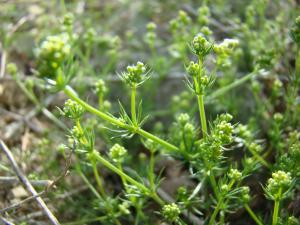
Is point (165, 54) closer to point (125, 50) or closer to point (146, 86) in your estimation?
point (125, 50)

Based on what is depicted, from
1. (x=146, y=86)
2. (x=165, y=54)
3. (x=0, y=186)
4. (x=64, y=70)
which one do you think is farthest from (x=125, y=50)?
(x=64, y=70)

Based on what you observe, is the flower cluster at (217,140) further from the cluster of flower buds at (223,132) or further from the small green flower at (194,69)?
→ the small green flower at (194,69)

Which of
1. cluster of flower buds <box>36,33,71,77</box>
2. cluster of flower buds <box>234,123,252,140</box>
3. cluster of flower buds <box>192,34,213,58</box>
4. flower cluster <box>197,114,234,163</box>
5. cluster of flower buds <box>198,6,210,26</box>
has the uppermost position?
cluster of flower buds <box>36,33,71,77</box>

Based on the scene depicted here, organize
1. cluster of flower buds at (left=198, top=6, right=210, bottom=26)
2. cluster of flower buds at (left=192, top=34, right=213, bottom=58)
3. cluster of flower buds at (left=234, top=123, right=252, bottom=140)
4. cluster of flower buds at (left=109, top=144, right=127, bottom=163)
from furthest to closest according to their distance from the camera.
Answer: cluster of flower buds at (left=198, top=6, right=210, bottom=26)
cluster of flower buds at (left=234, top=123, right=252, bottom=140)
cluster of flower buds at (left=109, top=144, right=127, bottom=163)
cluster of flower buds at (left=192, top=34, right=213, bottom=58)

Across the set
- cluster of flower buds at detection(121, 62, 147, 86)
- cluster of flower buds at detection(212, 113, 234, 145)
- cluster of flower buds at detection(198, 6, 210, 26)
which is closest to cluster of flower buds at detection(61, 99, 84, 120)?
cluster of flower buds at detection(121, 62, 147, 86)

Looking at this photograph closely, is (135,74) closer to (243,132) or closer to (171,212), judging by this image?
(171,212)

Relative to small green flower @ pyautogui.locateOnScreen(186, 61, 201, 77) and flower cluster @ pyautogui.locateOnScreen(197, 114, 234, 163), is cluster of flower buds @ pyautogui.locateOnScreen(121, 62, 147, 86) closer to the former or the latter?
small green flower @ pyautogui.locateOnScreen(186, 61, 201, 77)

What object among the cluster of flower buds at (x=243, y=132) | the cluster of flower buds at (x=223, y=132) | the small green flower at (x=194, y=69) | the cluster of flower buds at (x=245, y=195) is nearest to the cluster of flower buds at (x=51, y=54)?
the small green flower at (x=194, y=69)

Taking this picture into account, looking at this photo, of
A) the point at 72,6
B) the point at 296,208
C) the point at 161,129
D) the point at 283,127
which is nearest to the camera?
the point at 296,208
